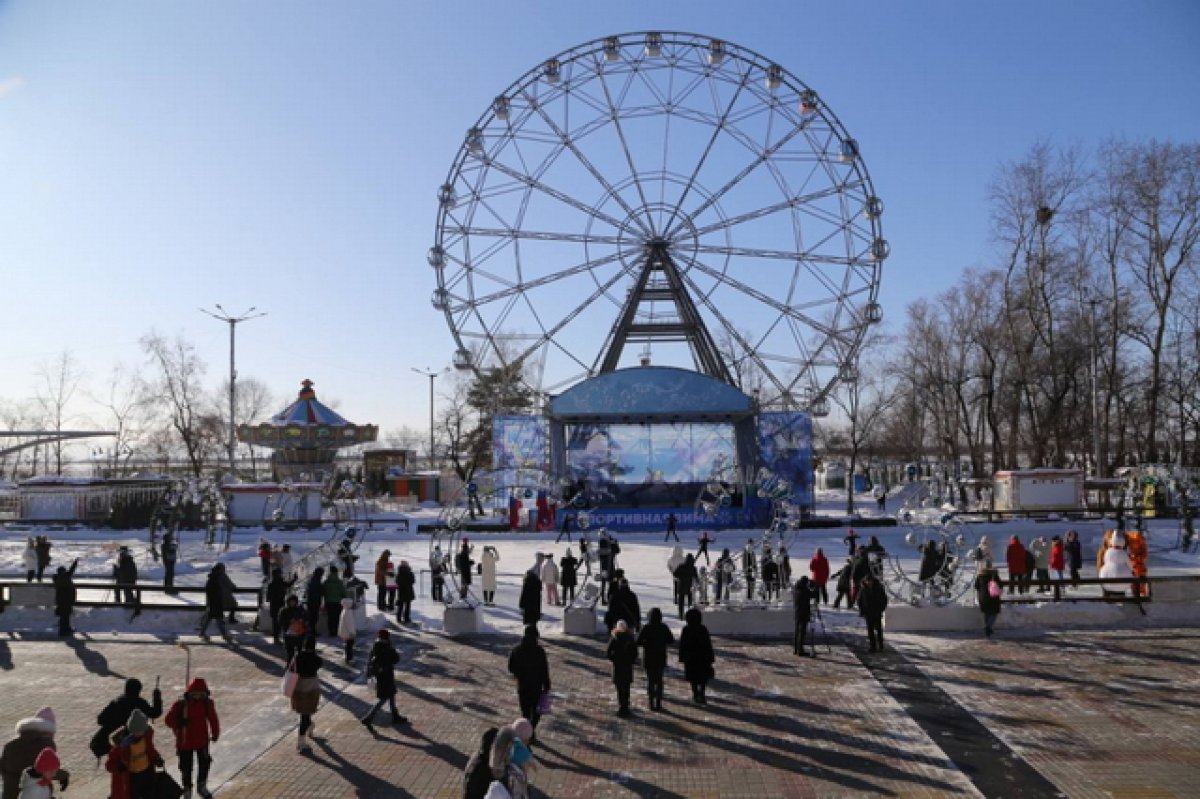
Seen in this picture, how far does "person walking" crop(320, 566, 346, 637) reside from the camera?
1462 cm

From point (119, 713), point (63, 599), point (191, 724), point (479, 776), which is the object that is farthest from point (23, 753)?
point (63, 599)

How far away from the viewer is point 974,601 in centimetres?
1580

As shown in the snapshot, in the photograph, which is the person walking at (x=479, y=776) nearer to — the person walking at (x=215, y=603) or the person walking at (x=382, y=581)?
the person walking at (x=215, y=603)

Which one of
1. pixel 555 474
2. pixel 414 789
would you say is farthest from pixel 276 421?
pixel 414 789

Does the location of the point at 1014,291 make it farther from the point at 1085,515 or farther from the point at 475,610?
the point at 475,610

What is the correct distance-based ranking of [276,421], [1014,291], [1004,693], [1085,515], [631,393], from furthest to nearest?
1. [276,421]
2. [1014,291]
3. [631,393]
4. [1085,515]
5. [1004,693]

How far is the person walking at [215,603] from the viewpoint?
15000 mm

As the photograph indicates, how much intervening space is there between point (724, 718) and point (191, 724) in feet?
17.9

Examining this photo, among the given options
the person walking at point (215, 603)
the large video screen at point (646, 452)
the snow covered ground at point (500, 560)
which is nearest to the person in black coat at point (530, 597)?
the snow covered ground at point (500, 560)

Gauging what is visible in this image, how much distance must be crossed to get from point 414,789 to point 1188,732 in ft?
25.0

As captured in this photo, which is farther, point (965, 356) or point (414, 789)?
point (965, 356)

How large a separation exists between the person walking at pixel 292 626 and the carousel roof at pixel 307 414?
3906cm

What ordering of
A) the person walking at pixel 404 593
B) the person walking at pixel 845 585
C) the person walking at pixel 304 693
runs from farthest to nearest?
1. the person walking at pixel 845 585
2. the person walking at pixel 404 593
3. the person walking at pixel 304 693

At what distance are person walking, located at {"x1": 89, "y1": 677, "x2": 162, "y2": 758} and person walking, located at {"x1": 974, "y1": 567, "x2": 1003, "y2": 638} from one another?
11883mm
